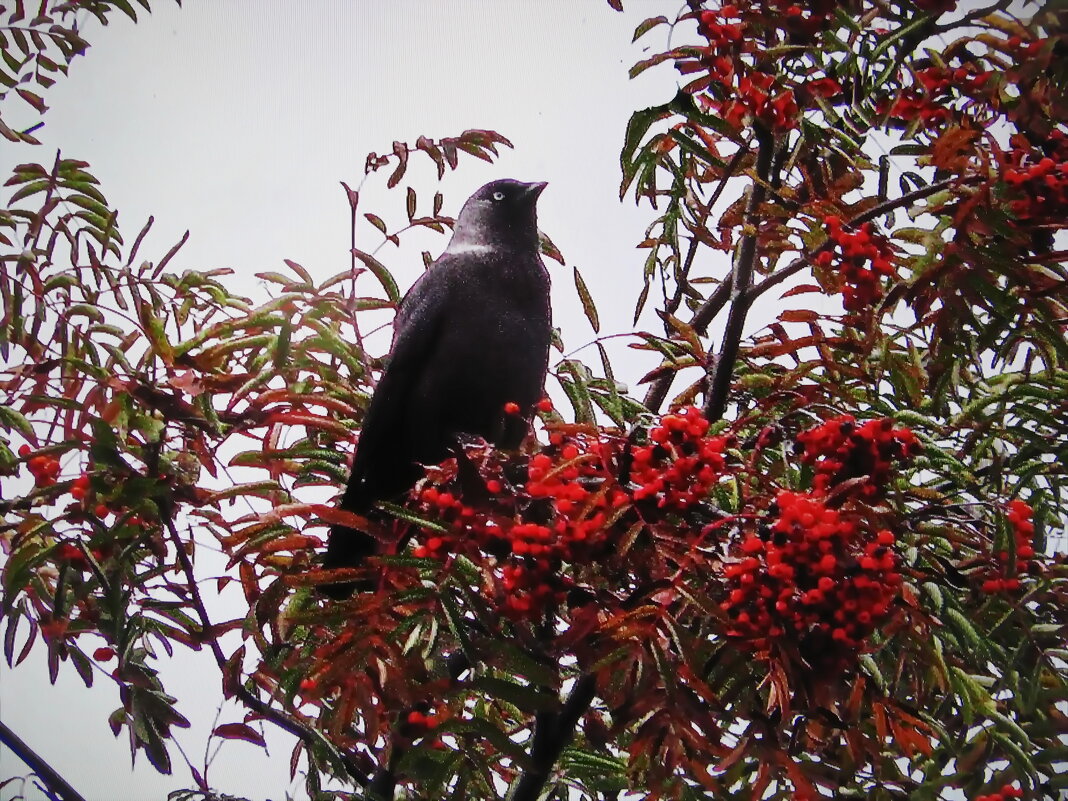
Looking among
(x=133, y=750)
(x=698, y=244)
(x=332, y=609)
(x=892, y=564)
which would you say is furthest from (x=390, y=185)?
(x=892, y=564)

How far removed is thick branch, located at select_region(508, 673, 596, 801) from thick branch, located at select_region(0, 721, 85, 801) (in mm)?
820

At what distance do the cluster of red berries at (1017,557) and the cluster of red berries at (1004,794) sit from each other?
0.30 meters

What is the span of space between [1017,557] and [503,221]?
5.10ft

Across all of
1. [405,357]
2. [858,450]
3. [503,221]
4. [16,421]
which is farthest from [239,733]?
[503,221]

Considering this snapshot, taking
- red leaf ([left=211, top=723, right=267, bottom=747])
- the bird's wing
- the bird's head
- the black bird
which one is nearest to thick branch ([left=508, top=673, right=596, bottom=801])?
red leaf ([left=211, top=723, right=267, bottom=747])

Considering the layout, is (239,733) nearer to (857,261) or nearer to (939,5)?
(857,261)

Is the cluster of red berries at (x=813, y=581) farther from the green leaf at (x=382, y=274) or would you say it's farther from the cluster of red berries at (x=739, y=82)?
the green leaf at (x=382, y=274)

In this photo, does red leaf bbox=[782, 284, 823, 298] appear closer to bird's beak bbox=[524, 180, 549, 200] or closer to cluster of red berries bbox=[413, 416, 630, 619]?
cluster of red berries bbox=[413, 416, 630, 619]

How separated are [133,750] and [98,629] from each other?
242mm

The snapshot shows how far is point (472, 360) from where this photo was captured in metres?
2.31

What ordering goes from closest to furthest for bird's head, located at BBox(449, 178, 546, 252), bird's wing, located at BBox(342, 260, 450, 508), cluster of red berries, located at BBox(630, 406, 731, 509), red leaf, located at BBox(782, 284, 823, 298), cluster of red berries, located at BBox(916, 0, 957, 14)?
1. cluster of red berries, located at BBox(630, 406, 731, 509)
2. cluster of red berries, located at BBox(916, 0, 957, 14)
3. red leaf, located at BBox(782, 284, 823, 298)
4. bird's wing, located at BBox(342, 260, 450, 508)
5. bird's head, located at BBox(449, 178, 546, 252)

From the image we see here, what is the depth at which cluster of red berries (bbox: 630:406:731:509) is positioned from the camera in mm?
1288

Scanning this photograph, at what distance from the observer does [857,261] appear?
1.50 meters

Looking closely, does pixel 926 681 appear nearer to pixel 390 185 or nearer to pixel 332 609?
pixel 332 609
